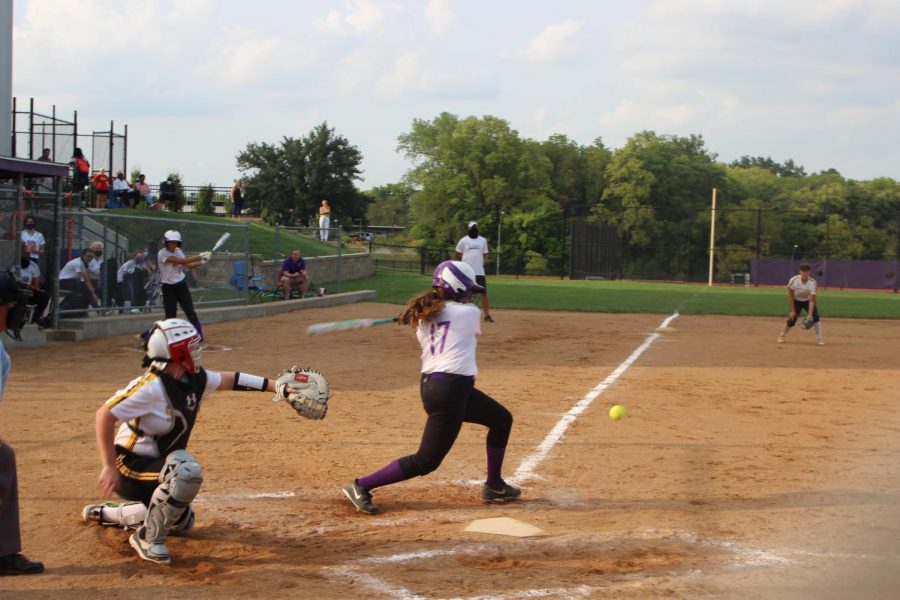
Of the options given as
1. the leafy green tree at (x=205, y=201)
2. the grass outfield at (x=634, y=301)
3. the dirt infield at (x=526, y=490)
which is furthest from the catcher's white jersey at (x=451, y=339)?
the leafy green tree at (x=205, y=201)

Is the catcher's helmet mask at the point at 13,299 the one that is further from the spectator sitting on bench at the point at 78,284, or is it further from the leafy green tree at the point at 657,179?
the leafy green tree at the point at 657,179

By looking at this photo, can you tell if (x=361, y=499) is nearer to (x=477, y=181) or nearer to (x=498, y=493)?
(x=498, y=493)

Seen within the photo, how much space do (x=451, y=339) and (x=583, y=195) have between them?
80.9 metres

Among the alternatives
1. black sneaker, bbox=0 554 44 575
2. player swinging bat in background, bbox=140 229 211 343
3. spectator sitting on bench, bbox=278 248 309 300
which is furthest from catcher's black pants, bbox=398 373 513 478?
spectator sitting on bench, bbox=278 248 309 300

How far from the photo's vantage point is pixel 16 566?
16.2 feet

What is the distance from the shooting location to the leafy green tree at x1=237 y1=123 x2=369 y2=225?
178 ft

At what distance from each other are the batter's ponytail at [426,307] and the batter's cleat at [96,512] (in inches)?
86.2

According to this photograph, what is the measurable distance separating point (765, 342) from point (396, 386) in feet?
28.8

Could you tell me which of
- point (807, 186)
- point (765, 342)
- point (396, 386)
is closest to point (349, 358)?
point (396, 386)

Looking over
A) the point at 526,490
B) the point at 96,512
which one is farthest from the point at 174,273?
the point at 526,490

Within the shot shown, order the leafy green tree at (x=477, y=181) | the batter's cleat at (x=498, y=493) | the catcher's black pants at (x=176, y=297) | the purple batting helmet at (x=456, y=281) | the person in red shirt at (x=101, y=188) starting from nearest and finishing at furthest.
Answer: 1. the purple batting helmet at (x=456, y=281)
2. the batter's cleat at (x=498, y=493)
3. the catcher's black pants at (x=176, y=297)
4. the person in red shirt at (x=101, y=188)
5. the leafy green tree at (x=477, y=181)

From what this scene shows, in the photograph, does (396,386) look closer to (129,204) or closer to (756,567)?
(756,567)

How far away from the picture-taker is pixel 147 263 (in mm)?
18094

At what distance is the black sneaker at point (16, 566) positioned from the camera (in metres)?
4.93
